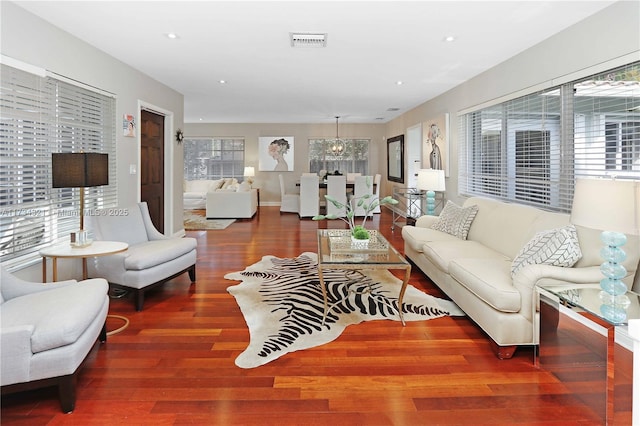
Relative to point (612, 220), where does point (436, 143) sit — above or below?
above

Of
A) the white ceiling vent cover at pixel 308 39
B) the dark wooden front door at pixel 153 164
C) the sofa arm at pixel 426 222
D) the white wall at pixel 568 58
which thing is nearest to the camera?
the white wall at pixel 568 58

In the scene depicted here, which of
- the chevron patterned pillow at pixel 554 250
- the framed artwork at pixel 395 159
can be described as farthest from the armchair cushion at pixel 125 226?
the framed artwork at pixel 395 159

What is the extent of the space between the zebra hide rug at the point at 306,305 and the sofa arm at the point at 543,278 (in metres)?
0.87

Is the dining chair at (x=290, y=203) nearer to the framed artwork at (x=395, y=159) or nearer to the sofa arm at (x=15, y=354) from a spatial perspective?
the framed artwork at (x=395, y=159)

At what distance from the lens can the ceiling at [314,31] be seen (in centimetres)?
307

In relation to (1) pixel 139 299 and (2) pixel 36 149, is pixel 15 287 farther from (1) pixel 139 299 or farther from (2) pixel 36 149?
(2) pixel 36 149

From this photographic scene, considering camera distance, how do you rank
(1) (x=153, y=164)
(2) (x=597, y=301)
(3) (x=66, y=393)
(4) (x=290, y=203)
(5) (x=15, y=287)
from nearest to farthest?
(3) (x=66, y=393), (2) (x=597, y=301), (5) (x=15, y=287), (1) (x=153, y=164), (4) (x=290, y=203)

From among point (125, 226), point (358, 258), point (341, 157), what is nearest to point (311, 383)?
point (358, 258)

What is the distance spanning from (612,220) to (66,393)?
282 cm

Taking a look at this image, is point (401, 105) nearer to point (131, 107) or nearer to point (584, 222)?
point (131, 107)

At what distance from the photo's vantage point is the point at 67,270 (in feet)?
12.5

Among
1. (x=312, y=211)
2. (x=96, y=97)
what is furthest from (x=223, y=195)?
(x=96, y=97)

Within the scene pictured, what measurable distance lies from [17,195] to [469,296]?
3.61 meters

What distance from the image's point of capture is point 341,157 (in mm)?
11977
